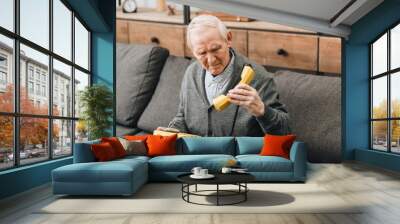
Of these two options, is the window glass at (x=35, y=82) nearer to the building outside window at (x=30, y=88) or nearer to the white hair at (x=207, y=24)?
the building outside window at (x=30, y=88)

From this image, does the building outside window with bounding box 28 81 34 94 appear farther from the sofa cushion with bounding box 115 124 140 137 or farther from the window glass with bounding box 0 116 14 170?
the sofa cushion with bounding box 115 124 140 137

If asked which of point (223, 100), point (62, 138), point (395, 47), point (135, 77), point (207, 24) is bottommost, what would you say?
point (62, 138)

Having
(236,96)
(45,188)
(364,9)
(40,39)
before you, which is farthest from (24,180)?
(364,9)

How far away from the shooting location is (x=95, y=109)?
6945mm

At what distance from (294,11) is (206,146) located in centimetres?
328

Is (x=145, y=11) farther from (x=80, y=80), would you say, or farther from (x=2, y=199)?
(x=2, y=199)

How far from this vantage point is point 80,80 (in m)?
7.11

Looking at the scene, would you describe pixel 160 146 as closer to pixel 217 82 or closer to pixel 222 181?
pixel 217 82

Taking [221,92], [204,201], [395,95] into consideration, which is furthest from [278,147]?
[395,95]

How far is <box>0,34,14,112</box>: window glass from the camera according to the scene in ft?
14.4

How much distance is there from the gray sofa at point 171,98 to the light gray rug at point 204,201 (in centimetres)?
266

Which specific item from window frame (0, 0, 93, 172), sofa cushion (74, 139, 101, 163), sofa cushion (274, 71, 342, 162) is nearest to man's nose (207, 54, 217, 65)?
sofa cushion (274, 71, 342, 162)

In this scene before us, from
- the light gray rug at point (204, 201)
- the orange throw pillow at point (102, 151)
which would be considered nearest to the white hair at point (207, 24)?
the orange throw pillow at point (102, 151)

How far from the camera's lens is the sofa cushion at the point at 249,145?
20.9 feet
